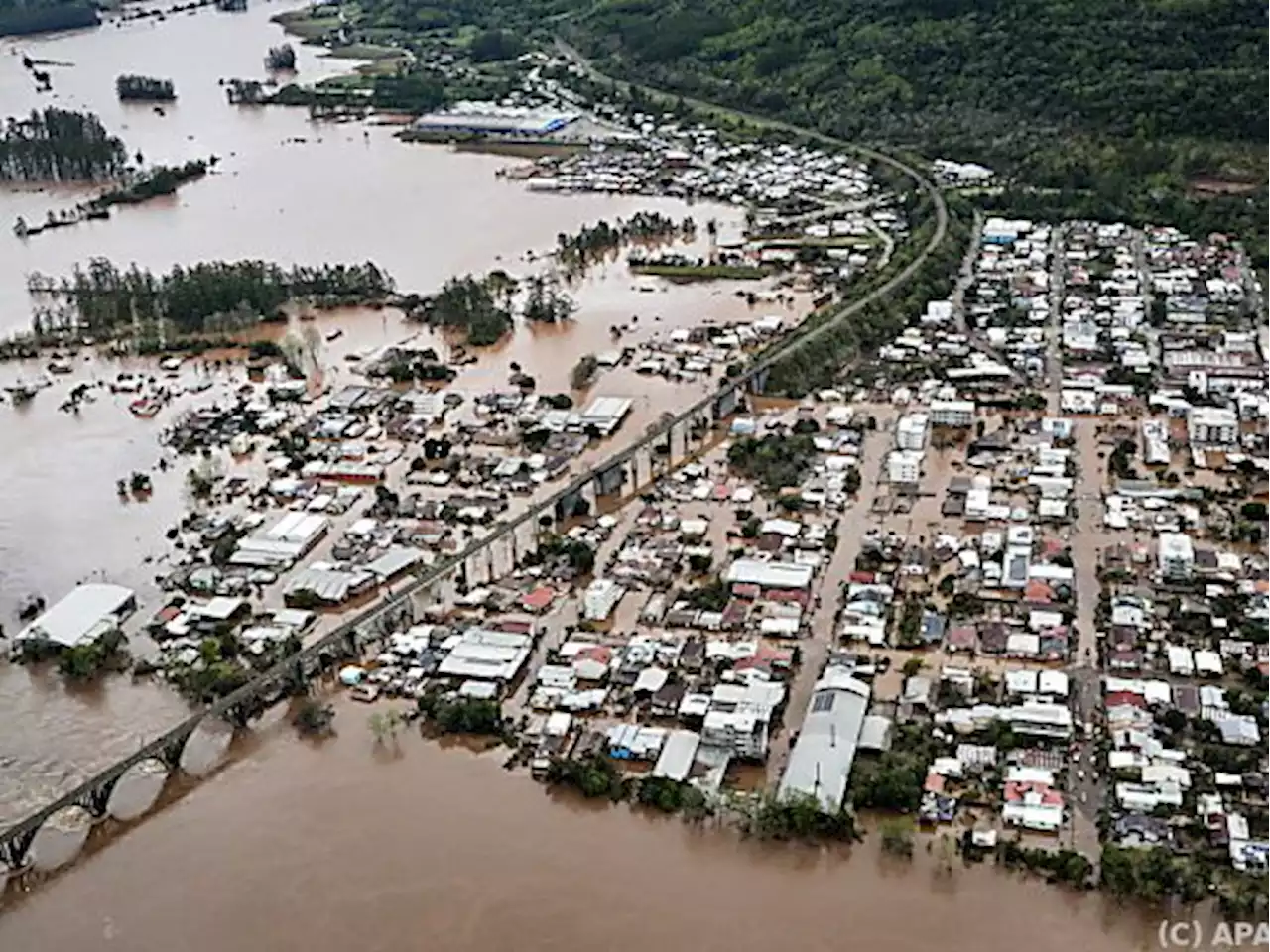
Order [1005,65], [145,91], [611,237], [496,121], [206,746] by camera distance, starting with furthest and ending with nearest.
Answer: [145,91] < [496,121] < [1005,65] < [611,237] < [206,746]

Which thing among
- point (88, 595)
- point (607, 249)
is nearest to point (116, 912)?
point (88, 595)

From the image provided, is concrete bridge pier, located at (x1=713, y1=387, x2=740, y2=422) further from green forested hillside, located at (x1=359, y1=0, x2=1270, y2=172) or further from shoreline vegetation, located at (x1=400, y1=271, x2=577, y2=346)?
green forested hillside, located at (x1=359, y1=0, x2=1270, y2=172)

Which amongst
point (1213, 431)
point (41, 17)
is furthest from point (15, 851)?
point (41, 17)

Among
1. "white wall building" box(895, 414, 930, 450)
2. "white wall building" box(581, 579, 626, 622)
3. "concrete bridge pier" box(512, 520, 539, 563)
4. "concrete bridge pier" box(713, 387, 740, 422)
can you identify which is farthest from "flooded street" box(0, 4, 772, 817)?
"white wall building" box(581, 579, 626, 622)

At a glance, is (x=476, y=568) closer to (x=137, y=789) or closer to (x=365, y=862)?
(x=137, y=789)

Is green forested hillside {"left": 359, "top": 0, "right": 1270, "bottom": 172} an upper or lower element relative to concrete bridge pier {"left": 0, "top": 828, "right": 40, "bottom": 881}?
upper

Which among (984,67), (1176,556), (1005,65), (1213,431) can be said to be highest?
(1005,65)
